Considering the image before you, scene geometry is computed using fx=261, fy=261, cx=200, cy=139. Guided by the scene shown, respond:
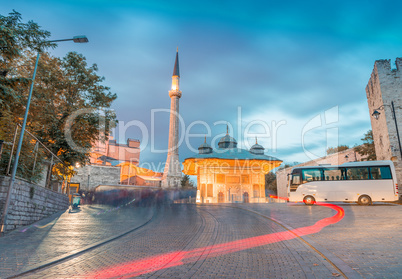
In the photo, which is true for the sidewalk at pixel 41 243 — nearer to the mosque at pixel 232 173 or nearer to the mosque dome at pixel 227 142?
the mosque at pixel 232 173

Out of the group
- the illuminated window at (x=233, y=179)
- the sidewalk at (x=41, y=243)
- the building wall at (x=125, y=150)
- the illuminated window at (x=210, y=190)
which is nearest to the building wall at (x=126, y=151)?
Answer: the building wall at (x=125, y=150)

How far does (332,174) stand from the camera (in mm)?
19750

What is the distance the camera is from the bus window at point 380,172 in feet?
60.5

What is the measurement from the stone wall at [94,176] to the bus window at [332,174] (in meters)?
33.2

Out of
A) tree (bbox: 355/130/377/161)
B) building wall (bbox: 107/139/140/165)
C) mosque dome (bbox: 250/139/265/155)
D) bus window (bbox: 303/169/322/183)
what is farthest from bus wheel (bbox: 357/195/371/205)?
building wall (bbox: 107/139/140/165)

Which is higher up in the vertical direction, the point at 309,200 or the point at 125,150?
the point at 125,150

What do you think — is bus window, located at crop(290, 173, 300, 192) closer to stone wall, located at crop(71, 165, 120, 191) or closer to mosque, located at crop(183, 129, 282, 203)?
mosque, located at crop(183, 129, 282, 203)

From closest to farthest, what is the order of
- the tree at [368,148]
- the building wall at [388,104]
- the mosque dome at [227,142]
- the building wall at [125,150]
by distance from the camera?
the building wall at [388,104]
the tree at [368,148]
the mosque dome at [227,142]
the building wall at [125,150]

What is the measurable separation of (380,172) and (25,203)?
21397 mm

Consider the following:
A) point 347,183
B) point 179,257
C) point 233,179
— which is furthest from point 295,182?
point 233,179

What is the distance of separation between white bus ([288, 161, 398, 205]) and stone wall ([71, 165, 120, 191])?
30685mm

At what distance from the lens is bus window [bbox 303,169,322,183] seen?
20.1 m

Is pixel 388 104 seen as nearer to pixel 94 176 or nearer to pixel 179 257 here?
pixel 179 257

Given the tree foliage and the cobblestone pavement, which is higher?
the tree foliage
